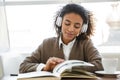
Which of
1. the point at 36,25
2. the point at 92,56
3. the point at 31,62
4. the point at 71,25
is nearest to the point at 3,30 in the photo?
the point at 36,25

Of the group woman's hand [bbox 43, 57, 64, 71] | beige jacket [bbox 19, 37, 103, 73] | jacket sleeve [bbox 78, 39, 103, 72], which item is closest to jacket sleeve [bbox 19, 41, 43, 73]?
beige jacket [bbox 19, 37, 103, 73]

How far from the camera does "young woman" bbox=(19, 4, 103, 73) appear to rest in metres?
1.71

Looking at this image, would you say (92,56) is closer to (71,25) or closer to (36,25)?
(71,25)

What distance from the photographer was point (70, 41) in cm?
180

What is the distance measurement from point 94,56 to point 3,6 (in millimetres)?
1077

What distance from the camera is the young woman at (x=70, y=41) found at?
1.71m

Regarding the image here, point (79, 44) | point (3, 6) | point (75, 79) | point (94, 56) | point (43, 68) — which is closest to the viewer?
point (75, 79)

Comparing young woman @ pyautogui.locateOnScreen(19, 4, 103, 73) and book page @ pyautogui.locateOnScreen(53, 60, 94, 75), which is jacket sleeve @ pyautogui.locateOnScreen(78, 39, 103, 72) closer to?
young woman @ pyautogui.locateOnScreen(19, 4, 103, 73)

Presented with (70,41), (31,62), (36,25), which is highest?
(36,25)

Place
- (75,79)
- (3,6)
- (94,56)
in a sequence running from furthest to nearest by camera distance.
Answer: (3,6), (94,56), (75,79)

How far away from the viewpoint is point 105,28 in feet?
7.65

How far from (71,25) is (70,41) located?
15 cm

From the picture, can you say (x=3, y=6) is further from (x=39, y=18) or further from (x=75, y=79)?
(x=75, y=79)

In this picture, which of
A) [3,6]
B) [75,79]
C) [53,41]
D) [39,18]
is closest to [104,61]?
[75,79]
